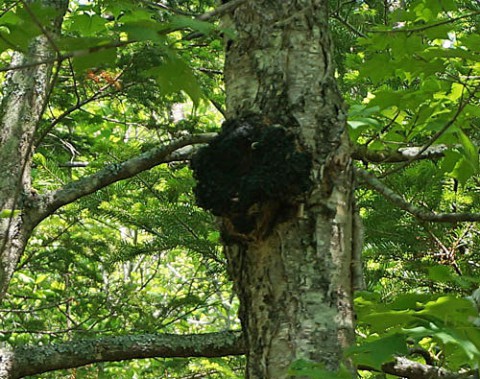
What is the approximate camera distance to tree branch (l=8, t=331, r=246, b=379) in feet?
10.3

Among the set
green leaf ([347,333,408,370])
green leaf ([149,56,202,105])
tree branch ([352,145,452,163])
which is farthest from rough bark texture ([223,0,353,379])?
tree branch ([352,145,452,163])

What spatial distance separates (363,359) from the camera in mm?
1391

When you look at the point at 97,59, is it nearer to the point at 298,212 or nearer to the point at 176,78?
the point at 176,78

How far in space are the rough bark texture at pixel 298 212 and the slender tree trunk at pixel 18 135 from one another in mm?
1966

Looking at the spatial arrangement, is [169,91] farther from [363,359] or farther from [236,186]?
[363,359]

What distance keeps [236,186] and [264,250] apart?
16cm

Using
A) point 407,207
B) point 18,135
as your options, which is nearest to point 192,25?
point 407,207

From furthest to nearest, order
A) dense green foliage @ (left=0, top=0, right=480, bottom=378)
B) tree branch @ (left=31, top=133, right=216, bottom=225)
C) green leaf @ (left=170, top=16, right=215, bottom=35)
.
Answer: tree branch @ (left=31, top=133, right=216, bottom=225), dense green foliage @ (left=0, top=0, right=480, bottom=378), green leaf @ (left=170, top=16, right=215, bottom=35)

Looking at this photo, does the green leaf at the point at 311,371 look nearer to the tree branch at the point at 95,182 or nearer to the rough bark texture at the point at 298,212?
the rough bark texture at the point at 298,212

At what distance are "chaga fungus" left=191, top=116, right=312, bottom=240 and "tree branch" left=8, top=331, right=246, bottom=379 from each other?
63.7 inches

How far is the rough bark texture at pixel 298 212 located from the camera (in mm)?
1567

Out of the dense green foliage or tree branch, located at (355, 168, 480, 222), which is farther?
tree branch, located at (355, 168, 480, 222)

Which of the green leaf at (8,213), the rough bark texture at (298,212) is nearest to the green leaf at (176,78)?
the rough bark texture at (298,212)

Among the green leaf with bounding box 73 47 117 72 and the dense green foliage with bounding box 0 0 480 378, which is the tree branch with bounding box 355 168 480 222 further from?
the green leaf with bounding box 73 47 117 72
